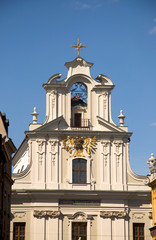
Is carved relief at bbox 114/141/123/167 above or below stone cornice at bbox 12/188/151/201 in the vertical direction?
above

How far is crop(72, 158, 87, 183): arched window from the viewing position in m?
58.4

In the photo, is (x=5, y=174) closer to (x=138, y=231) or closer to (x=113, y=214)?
(x=113, y=214)

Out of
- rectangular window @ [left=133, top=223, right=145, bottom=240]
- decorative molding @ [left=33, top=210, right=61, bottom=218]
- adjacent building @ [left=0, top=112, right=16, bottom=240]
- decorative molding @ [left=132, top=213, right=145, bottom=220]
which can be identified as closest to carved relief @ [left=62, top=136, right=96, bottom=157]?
decorative molding @ [left=33, top=210, right=61, bottom=218]

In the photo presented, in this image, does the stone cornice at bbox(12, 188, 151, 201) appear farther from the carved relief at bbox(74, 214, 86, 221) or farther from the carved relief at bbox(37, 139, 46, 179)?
the carved relief at bbox(37, 139, 46, 179)

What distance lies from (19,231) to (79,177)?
6.72 metres

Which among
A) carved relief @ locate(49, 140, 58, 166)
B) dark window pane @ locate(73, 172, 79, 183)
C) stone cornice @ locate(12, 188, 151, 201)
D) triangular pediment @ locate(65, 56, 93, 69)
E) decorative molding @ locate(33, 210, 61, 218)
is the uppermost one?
triangular pediment @ locate(65, 56, 93, 69)

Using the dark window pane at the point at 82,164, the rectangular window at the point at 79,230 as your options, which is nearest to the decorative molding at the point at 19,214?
the rectangular window at the point at 79,230

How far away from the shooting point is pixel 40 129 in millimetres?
58438

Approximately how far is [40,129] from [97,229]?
9.58 meters

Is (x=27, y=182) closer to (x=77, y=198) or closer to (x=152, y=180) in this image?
(x=77, y=198)

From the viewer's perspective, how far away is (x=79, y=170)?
58625mm

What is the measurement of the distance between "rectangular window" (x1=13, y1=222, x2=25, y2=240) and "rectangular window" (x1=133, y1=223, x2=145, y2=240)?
363 inches

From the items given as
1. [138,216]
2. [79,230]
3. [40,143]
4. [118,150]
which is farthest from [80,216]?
[40,143]

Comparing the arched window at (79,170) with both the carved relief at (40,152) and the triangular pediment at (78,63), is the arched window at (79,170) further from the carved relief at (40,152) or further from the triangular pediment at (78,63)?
the triangular pediment at (78,63)
